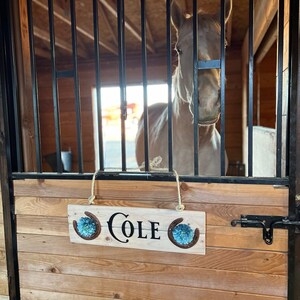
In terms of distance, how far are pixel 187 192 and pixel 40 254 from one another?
778 mm

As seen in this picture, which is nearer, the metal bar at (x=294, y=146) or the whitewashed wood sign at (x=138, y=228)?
the metal bar at (x=294, y=146)

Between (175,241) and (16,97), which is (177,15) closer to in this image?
(16,97)

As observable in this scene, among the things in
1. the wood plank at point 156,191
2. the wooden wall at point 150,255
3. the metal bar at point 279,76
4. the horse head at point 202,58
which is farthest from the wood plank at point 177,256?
the horse head at point 202,58

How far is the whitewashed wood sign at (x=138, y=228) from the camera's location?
1.14 m

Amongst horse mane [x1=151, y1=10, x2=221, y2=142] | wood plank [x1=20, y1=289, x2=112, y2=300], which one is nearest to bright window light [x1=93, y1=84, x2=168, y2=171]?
horse mane [x1=151, y1=10, x2=221, y2=142]

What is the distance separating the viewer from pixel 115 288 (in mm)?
1275

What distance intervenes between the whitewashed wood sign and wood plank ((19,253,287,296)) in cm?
9

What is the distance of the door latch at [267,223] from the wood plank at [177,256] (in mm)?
78

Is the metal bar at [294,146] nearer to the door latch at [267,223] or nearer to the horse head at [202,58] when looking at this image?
the door latch at [267,223]

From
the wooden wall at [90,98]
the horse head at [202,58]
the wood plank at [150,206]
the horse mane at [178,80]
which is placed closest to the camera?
the wood plank at [150,206]

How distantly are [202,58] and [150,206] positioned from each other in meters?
0.83

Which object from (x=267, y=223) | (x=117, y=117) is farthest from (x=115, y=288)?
(x=117, y=117)

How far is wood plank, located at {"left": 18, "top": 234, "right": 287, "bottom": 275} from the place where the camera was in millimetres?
1087

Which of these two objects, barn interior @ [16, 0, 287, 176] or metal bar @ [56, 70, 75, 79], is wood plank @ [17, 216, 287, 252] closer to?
metal bar @ [56, 70, 75, 79]
